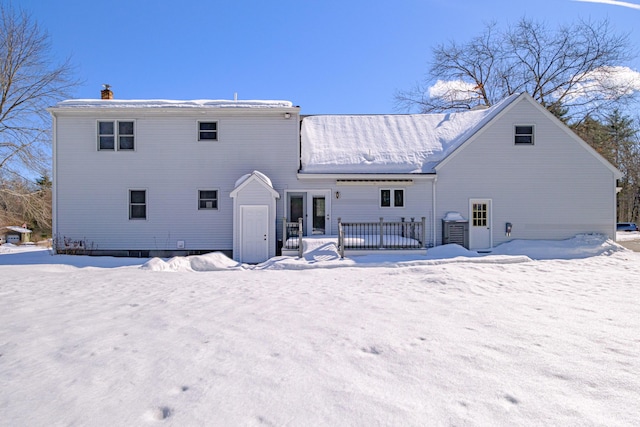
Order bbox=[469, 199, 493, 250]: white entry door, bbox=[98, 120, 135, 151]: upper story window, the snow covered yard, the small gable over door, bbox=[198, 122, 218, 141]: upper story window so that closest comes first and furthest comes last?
the snow covered yard
the small gable over door
bbox=[98, 120, 135, 151]: upper story window
bbox=[198, 122, 218, 141]: upper story window
bbox=[469, 199, 493, 250]: white entry door

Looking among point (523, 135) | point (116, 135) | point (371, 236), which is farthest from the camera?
point (523, 135)

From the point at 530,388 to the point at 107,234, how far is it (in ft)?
48.6

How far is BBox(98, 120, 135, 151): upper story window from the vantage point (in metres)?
14.1

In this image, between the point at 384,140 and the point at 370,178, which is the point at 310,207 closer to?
the point at 370,178

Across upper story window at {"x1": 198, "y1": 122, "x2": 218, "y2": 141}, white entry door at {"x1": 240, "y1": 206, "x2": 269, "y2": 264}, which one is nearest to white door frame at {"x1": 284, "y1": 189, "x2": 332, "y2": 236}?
white entry door at {"x1": 240, "y1": 206, "x2": 269, "y2": 264}

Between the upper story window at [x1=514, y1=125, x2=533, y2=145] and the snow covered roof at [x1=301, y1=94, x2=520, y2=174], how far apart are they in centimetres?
113

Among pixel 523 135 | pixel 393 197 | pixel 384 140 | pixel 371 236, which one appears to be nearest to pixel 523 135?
pixel 523 135

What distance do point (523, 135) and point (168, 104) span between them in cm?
1435

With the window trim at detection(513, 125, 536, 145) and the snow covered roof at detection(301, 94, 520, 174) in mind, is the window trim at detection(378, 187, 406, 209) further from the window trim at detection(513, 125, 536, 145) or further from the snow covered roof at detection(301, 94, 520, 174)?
the window trim at detection(513, 125, 536, 145)

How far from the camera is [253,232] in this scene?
43.6 feet

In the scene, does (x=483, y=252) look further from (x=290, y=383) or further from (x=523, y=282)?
(x=290, y=383)

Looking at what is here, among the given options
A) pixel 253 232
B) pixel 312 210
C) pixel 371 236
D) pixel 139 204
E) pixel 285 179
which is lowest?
pixel 371 236

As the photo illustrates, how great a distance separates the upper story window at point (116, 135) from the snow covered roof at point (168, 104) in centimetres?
68

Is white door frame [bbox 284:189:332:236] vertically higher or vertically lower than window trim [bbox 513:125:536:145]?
lower
